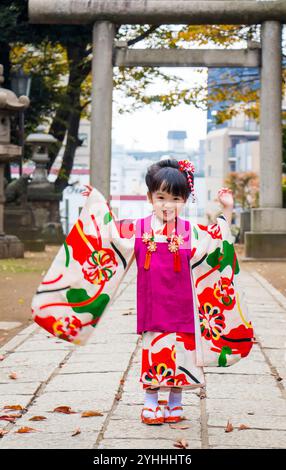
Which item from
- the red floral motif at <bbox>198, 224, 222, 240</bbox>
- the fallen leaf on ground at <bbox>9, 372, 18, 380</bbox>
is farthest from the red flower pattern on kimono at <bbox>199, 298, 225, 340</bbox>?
the fallen leaf on ground at <bbox>9, 372, 18, 380</bbox>

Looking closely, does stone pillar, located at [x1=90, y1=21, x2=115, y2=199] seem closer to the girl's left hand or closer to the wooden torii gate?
the wooden torii gate

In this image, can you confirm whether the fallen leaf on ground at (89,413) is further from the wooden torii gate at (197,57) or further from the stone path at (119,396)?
the wooden torii gate at (197,57)

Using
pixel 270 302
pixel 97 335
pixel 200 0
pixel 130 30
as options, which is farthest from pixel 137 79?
pixel 97 335

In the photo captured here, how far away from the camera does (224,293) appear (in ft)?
15.4

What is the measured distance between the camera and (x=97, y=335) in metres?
7.40

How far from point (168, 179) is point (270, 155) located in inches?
504

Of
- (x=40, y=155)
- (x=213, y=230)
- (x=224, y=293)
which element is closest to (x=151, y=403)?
(x=224, y=293)

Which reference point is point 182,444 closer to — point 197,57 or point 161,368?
point 161,368

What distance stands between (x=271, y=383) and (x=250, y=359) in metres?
0.82

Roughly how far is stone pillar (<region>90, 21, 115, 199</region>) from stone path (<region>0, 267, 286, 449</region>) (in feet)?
32.0

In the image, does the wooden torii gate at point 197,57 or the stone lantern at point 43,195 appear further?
the stone lantern at point 43,195

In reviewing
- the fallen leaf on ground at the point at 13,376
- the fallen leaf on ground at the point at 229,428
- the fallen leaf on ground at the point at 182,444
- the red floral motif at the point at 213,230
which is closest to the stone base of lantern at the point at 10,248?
the fallen leaf on ground at the point at 13,376

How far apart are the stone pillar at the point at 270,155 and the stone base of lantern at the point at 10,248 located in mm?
4231

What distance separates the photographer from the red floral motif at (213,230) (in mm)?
4727
